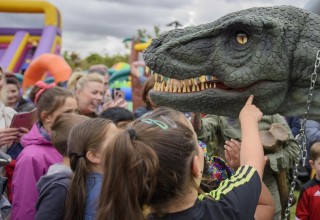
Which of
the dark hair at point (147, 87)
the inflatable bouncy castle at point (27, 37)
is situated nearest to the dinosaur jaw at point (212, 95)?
the dark hair at point (147, 87)

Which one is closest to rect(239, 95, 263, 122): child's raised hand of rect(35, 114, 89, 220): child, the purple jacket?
rect(35, 114, 89, 220): child

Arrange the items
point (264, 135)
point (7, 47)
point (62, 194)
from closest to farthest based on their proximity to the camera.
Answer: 1. point (62, 194)
2. point (264, 135)
3. point (7, 47)

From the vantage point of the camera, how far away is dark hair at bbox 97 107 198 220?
1550 mm

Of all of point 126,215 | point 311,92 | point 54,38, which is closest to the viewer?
point 126,215

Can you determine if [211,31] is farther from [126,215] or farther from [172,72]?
[126,215]

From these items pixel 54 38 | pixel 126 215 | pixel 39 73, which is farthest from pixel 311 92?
pixel 54 38

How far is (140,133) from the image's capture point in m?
1.62

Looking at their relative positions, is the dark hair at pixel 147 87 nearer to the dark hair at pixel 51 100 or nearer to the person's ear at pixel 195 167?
the dark hair at pixel 51 100

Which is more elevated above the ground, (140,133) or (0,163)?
(140,133)

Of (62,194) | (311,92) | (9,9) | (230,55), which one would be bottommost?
(62,194)

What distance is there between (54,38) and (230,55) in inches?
588

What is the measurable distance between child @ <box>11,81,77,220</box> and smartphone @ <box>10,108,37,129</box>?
0.17 metres

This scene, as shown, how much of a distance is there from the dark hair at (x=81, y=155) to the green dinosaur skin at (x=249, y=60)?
1.44ft

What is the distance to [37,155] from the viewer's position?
117 inches
